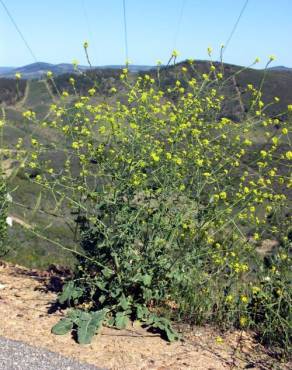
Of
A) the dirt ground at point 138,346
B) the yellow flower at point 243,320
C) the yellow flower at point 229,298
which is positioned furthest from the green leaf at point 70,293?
the yellow flower at point 243,320

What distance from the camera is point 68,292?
4.66 m

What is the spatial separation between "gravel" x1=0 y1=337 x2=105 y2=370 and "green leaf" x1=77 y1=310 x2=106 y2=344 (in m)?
0.30

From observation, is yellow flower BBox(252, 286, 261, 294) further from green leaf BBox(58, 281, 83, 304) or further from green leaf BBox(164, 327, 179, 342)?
green leaf BBox(58, 281, 83, 304)

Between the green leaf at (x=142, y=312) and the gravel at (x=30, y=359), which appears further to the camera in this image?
the green leaf at (x=142, y=312)

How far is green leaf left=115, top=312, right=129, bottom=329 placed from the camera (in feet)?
14.6

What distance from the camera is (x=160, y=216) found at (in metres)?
4.51

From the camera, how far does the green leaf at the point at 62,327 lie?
4.32 m

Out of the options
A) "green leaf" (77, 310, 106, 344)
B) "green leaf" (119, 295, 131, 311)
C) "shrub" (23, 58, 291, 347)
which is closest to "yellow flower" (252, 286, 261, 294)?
"shrub" (23, 58, 291, 347)

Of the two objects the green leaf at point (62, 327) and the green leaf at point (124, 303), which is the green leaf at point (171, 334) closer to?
the green leaf at point (124, 303)

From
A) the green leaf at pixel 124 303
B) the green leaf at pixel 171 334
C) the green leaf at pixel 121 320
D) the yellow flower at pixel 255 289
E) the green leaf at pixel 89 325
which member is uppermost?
the yellow flower at pixel 255 289

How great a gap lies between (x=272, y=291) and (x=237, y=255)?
48 centimetres

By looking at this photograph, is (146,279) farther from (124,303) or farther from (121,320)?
(121,320)

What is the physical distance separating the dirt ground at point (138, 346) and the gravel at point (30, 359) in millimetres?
113

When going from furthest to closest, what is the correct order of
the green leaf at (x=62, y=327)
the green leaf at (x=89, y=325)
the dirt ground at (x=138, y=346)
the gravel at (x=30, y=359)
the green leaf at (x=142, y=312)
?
the green leaf at (x=142, y=312), the green leaf at (x=62, y=327), the green leaf at (x=89, y=325), the dirt ground at (x=138, y=346), the gravel at (x=30, y=359)
